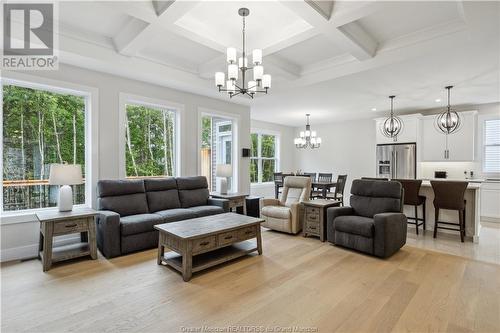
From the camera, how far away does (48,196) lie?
3781 millimetres

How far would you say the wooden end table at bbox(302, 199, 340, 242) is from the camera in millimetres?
4105

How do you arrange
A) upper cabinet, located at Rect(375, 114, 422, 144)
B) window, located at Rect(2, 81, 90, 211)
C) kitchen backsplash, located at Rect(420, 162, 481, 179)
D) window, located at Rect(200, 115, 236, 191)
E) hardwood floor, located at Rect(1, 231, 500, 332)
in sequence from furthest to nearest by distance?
upper cabinet, located at Rect(375, 114, 422, 144)
kitchen backsplash, located at Rect(420, 162, 481, 179)
window, located at Rect(200, 115, 236, 191)
window, located at Rect(2, 81, 90, 211)
hardwood floor, located at Rect(1, 231, 500, 332)

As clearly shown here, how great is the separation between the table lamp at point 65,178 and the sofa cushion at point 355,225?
3541mm

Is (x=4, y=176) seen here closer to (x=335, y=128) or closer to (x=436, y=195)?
(x=436, y=195)

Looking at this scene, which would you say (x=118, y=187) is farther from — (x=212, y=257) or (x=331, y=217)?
(x=331, y=217)

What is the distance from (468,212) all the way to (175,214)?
478cm

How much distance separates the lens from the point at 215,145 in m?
6.16

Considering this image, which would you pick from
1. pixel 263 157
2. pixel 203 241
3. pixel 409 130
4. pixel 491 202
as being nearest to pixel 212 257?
pixel 203 241

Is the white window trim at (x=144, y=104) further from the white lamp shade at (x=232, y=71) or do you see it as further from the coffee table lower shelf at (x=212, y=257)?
the white lamp shade at (x=232, y=71)

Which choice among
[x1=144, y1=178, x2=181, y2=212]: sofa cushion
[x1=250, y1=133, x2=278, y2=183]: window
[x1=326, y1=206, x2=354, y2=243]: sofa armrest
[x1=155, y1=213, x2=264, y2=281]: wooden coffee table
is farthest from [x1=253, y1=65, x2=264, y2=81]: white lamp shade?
[x1=250, y1=133, x2=278, y2=183]: window

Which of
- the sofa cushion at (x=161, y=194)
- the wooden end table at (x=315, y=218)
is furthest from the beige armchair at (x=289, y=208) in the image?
the sofa cushion at (x=161, y=194)

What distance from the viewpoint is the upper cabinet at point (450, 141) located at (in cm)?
591

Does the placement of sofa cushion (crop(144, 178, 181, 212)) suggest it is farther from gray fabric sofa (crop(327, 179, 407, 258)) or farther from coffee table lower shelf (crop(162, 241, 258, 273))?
gray fabric sofa (crop(327, 179, 407, 258))

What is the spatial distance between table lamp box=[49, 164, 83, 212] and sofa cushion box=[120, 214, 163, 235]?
2.31 ft
